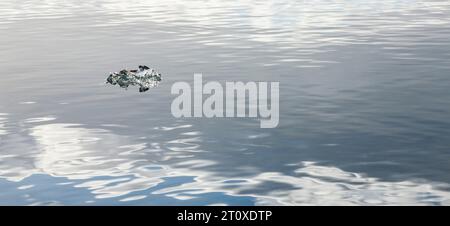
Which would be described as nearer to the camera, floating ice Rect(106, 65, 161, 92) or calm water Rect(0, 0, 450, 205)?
calm water Rect(0, 0, 450, 205)

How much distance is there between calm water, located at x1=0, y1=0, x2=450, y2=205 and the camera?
94.5ft

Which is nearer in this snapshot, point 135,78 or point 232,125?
point 232,125

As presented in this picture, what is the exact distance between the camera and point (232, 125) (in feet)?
128

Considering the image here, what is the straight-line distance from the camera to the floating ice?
5200cm

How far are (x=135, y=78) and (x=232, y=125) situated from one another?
15370 mm

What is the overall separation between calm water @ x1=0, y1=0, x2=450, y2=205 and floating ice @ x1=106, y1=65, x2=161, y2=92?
3.09ft

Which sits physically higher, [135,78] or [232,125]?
[135,78]

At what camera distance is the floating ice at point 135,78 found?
171ft

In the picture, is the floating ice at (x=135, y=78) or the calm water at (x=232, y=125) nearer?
the calm water at (x=232, y=125)

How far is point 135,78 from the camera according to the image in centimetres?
5294

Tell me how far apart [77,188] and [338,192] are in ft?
30.4

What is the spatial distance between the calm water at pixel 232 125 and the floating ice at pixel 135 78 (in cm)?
94

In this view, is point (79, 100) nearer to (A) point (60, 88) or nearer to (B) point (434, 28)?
(A) point (60, 88)
